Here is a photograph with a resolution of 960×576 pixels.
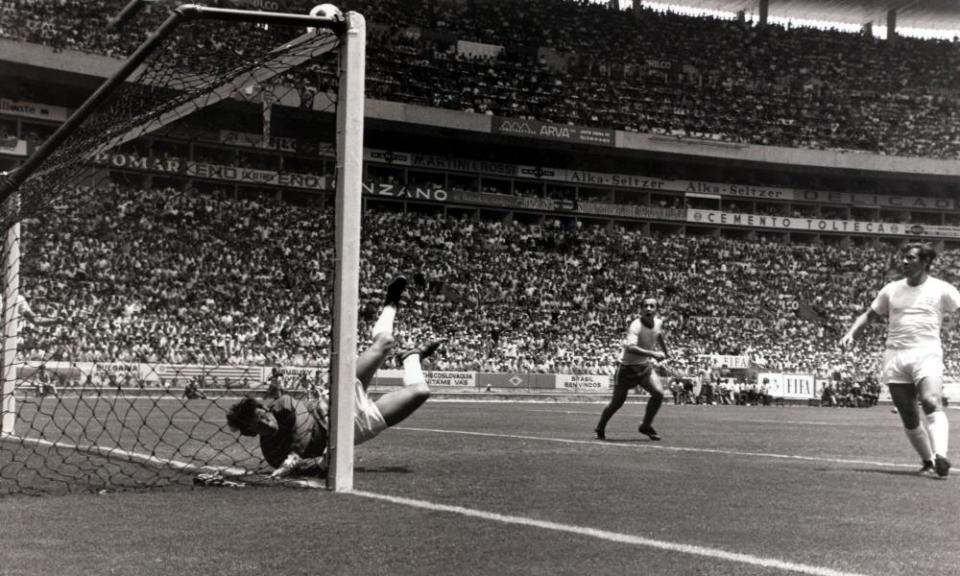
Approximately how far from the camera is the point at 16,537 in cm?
537

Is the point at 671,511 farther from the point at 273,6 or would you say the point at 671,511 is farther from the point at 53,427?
the point at 273,6

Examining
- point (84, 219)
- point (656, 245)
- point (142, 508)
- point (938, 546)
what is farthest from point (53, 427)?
point (656, 245)

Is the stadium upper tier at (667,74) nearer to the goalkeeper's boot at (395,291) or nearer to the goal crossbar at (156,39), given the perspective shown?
the goalkeeper's boot at (395,291)

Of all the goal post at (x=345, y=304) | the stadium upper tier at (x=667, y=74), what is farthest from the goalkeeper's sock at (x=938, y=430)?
the stadium upper tier at (x=667, y=74)

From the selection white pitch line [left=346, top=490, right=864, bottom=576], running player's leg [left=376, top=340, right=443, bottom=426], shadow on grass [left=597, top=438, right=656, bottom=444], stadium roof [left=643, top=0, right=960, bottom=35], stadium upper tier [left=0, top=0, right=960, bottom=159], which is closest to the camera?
white pitch line [left=346, top=490, right=864, bottom=576]

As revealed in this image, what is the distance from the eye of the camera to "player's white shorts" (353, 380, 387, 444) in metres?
8.11

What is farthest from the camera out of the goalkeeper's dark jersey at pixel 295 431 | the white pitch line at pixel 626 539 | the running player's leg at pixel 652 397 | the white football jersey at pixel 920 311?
the running player's leg at pixel 652 397

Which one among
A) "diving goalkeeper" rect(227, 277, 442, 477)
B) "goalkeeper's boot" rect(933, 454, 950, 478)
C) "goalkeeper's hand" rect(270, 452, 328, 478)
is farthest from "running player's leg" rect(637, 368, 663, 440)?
"goalkeeper's hand" rect(270, 452, 328, 478)

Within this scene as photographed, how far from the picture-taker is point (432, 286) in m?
48.0

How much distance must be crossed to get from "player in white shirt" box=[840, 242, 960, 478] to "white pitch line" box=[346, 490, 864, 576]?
4.38m

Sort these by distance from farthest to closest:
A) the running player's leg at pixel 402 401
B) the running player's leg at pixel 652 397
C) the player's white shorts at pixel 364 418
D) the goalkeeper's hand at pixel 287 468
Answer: the running player's leg at pixel 652 397
the running player's leg at pixel 402 401
the player's white shorts at pixel 364 418
the goalkeeper's hand at pixel 287 468

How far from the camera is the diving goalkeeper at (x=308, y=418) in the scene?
24.7 ft

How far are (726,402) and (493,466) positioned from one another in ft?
111

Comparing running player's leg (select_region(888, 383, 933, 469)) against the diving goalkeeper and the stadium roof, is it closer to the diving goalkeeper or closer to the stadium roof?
the diving goalkeeper
